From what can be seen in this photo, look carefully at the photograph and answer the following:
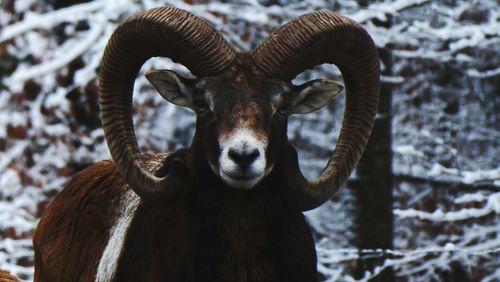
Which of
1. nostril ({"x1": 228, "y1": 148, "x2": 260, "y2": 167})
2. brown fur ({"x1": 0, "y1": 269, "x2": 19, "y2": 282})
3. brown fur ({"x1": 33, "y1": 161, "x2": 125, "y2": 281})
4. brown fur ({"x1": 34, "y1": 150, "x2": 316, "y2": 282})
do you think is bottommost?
brown fur ({"x1": 0, "y1": 269, "x2": 19, "y2": 282})

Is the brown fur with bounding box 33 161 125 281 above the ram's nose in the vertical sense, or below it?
below

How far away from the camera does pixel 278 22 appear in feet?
46.4

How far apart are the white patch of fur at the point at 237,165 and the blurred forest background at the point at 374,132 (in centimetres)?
560

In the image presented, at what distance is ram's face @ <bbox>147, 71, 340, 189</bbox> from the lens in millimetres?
7043

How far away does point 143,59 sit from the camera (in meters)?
7.94

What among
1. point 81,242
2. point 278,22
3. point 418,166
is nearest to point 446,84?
point 418,166

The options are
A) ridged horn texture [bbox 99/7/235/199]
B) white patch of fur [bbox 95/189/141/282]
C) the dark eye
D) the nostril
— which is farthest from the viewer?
white patch of fur [bbox 95/189/141/282]

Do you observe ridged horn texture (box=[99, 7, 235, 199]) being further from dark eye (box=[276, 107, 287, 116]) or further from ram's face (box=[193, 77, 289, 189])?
dark eye (box=[276, 107, 287, 116])

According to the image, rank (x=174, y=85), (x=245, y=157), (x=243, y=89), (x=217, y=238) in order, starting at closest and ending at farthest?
(x=245, y=157) → (x=243, y=89) → (x=217, y=238) → (x=174, y=85)

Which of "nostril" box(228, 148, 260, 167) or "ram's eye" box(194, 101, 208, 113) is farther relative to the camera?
"ram's eye" box(194, 101, 208, 113)

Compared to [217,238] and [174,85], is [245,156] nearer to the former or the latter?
[217,238]

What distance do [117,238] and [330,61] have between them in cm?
157

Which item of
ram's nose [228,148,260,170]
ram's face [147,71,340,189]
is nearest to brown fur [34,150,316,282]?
ram's face [147,71,340,189]

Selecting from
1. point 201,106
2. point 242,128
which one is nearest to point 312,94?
point 201,106
